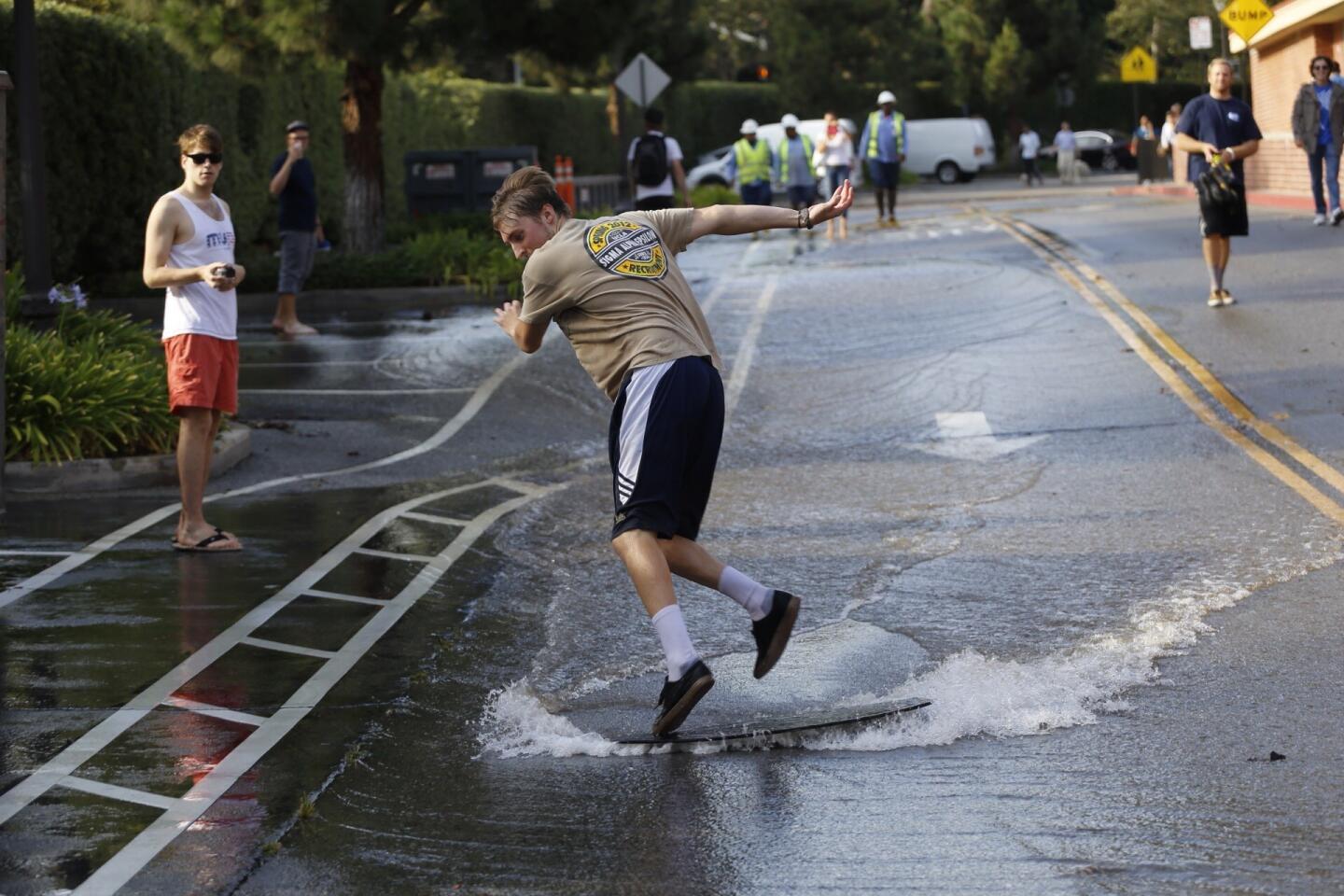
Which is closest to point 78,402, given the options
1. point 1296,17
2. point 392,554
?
point 392,554

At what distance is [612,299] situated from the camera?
567 cm

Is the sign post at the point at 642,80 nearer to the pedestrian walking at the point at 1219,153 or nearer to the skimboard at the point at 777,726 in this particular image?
the pedestrian walking at the point at 1219,153

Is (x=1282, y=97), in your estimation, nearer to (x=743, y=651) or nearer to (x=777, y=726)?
(x=743, y=651)

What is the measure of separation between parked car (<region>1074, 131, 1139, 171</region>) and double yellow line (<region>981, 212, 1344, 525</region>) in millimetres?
45369

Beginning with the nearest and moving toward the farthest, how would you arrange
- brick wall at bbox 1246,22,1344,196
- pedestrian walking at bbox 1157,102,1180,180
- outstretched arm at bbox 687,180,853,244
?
outstretched arm at bbox 687,180,853,244 < brick wall at bbox 1246,22,1344,196 < pedestrian walking at bbox 1157,102,1180,180

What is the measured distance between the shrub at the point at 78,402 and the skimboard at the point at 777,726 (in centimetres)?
589

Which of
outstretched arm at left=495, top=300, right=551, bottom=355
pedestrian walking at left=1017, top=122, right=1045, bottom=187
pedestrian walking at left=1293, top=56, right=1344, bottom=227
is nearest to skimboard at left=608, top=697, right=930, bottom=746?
outstretched arm at left=495, top=300, right=551, bottom=355

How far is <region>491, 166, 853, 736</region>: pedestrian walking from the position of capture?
18.3 feet

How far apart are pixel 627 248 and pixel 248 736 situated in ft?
6.24

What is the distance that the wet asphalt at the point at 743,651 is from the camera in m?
4.46

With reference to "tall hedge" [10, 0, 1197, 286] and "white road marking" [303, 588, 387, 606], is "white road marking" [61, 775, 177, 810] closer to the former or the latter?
"white road marking" [303, 588, 387, 606]

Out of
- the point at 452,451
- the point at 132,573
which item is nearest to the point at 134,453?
the point at 452,451

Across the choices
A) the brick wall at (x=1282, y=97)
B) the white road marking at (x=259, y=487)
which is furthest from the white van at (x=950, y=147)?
the white road marking at (x=259, y=487)

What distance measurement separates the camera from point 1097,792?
4.70 m
